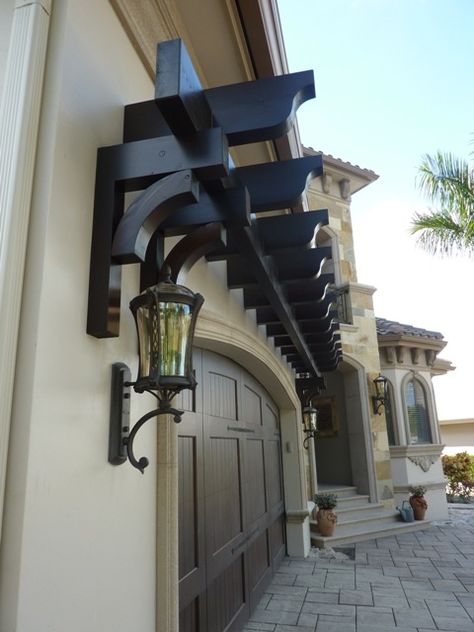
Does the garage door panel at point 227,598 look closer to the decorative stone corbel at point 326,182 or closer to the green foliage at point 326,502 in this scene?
the green foliage at point 326,502

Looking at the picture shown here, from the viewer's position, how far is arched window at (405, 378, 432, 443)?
9.27 meters

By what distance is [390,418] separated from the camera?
920 cm

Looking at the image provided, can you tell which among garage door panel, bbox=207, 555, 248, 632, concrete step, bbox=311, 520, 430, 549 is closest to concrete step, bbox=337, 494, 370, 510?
concrete step, bbox=311, 520, 430, 549

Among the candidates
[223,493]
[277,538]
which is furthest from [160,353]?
[277,538]

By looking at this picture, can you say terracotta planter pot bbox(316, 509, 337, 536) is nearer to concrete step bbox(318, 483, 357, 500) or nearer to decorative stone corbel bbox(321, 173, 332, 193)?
concrete step bbox(318, 483, 357, 500)

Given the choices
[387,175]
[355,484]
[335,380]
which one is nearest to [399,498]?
[355,484]

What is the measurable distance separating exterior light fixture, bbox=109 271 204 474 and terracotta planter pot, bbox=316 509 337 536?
6.08 meters

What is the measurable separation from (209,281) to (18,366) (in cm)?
174

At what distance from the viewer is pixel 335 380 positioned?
9.72 meters

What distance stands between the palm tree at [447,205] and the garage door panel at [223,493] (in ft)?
16.1

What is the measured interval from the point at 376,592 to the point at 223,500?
240cm

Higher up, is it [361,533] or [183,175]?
[183,175]

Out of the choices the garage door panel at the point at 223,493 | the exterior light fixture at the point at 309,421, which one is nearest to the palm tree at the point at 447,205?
the exterior light fixture at the point at 309,421

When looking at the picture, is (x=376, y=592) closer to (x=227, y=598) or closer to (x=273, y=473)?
(x=273, y=473)
